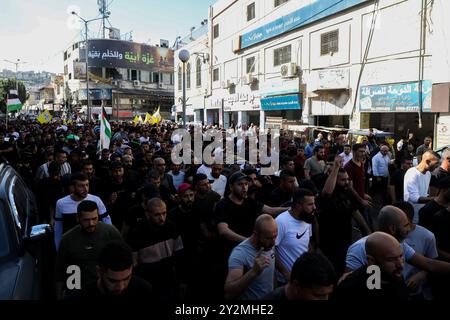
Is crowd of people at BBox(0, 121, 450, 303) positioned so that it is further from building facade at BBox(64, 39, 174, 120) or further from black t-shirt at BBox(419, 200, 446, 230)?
building facade at BBox(64, 39, 174, 120)

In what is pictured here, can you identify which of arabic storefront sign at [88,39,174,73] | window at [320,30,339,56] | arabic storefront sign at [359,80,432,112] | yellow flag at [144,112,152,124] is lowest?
yellow flag at [144,112,152,124]

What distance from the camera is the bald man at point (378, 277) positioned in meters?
2.56

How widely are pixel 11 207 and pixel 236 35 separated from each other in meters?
29.8

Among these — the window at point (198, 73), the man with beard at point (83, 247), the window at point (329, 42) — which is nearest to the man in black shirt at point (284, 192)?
the man with beard at point (83, 247)

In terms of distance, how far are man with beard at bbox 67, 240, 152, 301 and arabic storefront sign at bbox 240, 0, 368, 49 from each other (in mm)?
18835

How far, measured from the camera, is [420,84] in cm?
1543

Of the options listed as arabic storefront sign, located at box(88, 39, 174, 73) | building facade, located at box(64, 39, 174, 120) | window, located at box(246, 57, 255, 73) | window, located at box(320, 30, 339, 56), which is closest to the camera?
window, located at box(320, 30, 339, 56)

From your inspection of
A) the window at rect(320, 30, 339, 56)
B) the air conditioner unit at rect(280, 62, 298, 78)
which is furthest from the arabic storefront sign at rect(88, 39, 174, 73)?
the window at rect(320, 30, 339, 56)

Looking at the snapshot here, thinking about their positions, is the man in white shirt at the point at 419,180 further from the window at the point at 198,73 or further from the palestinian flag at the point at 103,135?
the window at the point at 198,73

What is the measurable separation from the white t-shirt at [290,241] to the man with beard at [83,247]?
5.07 feet

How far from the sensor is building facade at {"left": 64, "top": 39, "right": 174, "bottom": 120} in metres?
59.5

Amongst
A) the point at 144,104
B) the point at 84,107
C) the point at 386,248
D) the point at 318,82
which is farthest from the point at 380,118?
the point at 84,107

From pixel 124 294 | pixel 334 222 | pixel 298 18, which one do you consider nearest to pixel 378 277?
pixel 124 294
